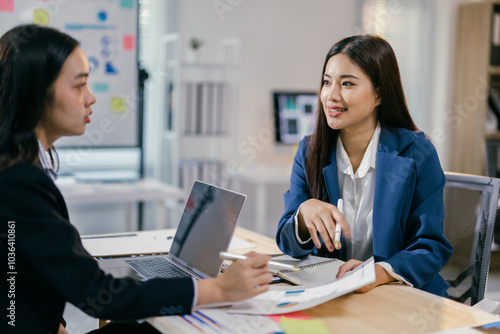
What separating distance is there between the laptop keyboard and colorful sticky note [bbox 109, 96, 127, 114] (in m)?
1.97

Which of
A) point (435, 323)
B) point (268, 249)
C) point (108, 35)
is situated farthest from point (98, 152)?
point (435, 323)

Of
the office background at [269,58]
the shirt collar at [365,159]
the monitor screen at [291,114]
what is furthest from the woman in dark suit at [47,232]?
the monitor screen at [291,114]

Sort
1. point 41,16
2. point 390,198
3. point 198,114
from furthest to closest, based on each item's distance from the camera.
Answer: point 198,114 < point 41,16 < point 390,198

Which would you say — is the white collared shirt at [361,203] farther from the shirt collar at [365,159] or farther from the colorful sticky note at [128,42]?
the colorful sticky note at [128,42]

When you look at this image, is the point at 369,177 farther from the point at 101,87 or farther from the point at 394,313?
the point at 101,87

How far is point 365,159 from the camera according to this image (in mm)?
1621

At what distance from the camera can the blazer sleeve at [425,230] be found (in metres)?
1.37

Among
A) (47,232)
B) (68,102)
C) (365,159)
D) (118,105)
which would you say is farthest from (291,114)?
(47,232)

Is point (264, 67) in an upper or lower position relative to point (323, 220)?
upper

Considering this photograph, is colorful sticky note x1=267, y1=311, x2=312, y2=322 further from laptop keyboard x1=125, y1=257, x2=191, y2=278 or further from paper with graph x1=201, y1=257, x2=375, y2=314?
laptop keyboard x1=125, y1=257, x2=191, y2=278

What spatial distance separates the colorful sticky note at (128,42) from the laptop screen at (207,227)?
81.8 inches

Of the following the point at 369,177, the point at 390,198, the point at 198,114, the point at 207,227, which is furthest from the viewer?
the point at 198,114

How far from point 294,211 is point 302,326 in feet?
1.99

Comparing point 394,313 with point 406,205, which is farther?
point 406,205
